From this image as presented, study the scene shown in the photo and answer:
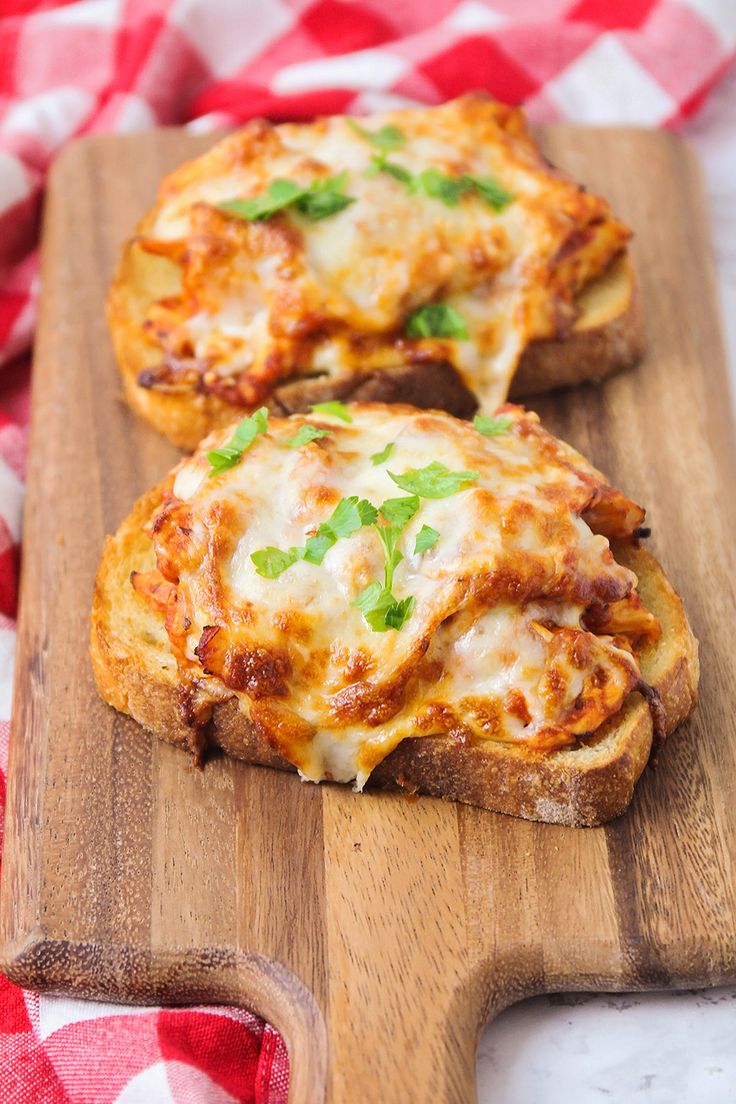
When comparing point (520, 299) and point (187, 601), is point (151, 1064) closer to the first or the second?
point (187, 601)

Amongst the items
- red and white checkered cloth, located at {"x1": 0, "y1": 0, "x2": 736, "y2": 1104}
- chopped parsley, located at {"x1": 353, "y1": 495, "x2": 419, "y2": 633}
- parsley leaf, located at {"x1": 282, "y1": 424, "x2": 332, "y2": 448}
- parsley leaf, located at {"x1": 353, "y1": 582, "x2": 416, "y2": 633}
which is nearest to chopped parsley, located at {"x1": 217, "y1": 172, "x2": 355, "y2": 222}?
parsley leaf, located at {"x1": 282, "y1": 424, "x2": 332, "y2": 448}

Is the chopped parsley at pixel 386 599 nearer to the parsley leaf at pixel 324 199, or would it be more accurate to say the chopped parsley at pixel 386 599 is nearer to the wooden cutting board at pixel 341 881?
the wooden cutting board at pixel 341 881

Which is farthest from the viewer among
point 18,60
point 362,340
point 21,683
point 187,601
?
point 18,60

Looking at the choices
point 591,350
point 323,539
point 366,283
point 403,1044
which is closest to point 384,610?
point 323,539

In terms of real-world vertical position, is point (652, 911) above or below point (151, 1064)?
above

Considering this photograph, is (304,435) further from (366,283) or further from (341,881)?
(341,881)

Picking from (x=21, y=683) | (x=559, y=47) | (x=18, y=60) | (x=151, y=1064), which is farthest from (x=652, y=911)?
(x=18, y=60)
